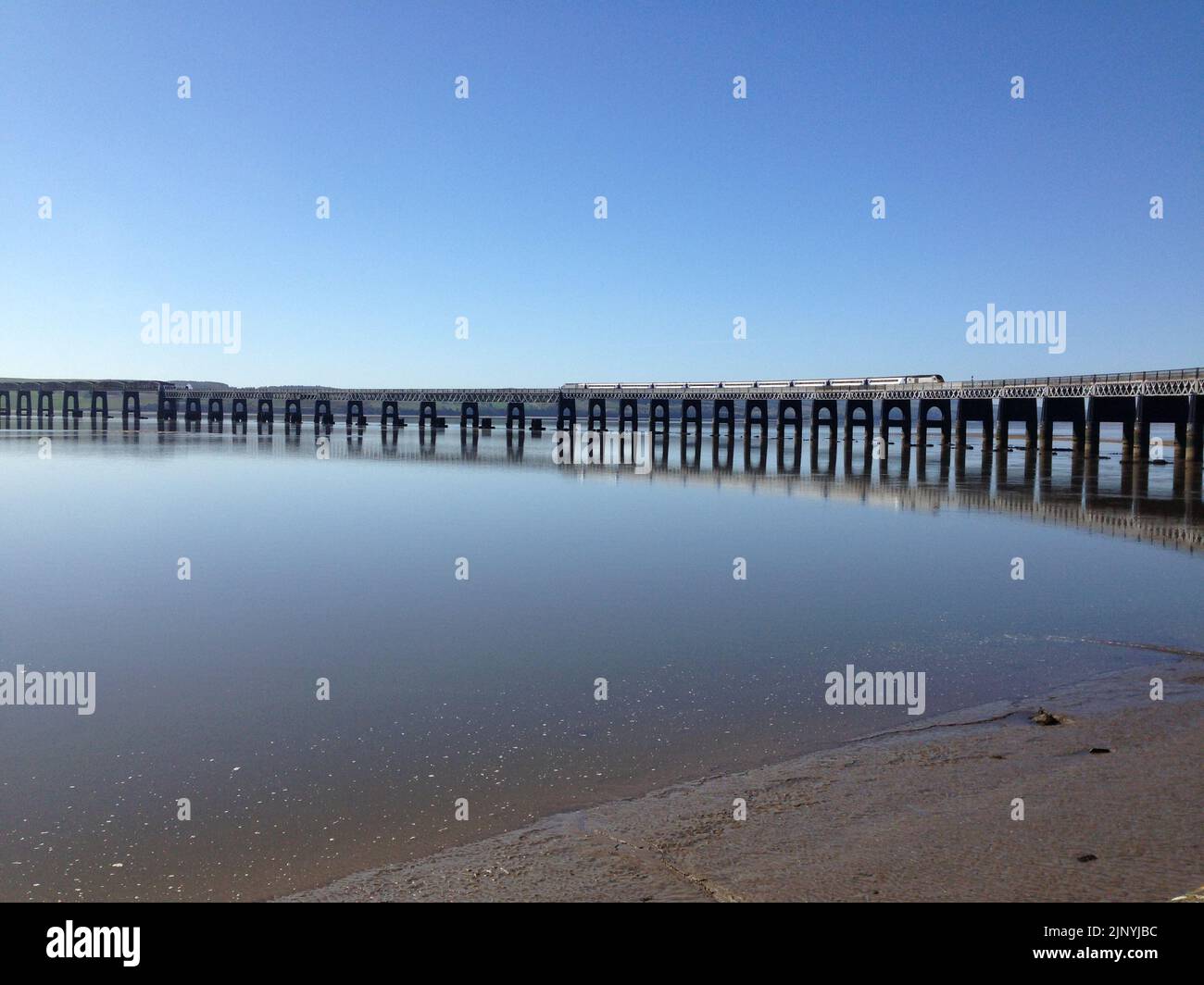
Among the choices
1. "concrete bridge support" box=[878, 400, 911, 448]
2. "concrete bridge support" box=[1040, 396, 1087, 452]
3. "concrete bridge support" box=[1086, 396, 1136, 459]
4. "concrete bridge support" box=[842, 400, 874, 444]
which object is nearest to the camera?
"concrete bridge support" box=[1086, 396, 1136, 459]

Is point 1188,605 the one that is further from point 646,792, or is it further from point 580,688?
point 646,792

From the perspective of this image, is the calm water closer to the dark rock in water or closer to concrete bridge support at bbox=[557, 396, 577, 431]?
the dark rock in water

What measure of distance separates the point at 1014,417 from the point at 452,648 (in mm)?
85513

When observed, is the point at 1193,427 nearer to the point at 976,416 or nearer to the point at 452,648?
the point at 976,416

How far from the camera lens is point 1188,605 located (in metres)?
17.9

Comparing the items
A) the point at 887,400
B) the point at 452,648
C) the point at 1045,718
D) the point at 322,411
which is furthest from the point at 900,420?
the point at 322,411

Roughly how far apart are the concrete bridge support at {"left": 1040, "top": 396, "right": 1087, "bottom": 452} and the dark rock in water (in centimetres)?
7087

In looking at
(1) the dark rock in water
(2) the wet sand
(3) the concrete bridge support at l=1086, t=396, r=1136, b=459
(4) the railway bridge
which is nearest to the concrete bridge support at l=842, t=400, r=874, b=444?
(4) the railway bridge

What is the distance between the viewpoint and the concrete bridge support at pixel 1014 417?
82.8 m

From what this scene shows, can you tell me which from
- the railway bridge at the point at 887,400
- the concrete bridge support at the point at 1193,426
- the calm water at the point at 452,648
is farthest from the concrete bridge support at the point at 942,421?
the calm water at the point at 452,648

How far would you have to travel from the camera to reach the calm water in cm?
795

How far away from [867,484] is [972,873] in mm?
44337

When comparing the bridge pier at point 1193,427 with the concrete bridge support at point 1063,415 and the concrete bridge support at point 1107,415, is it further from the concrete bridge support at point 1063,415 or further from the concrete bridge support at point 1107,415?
the concrete bridge support at point 1063,415
